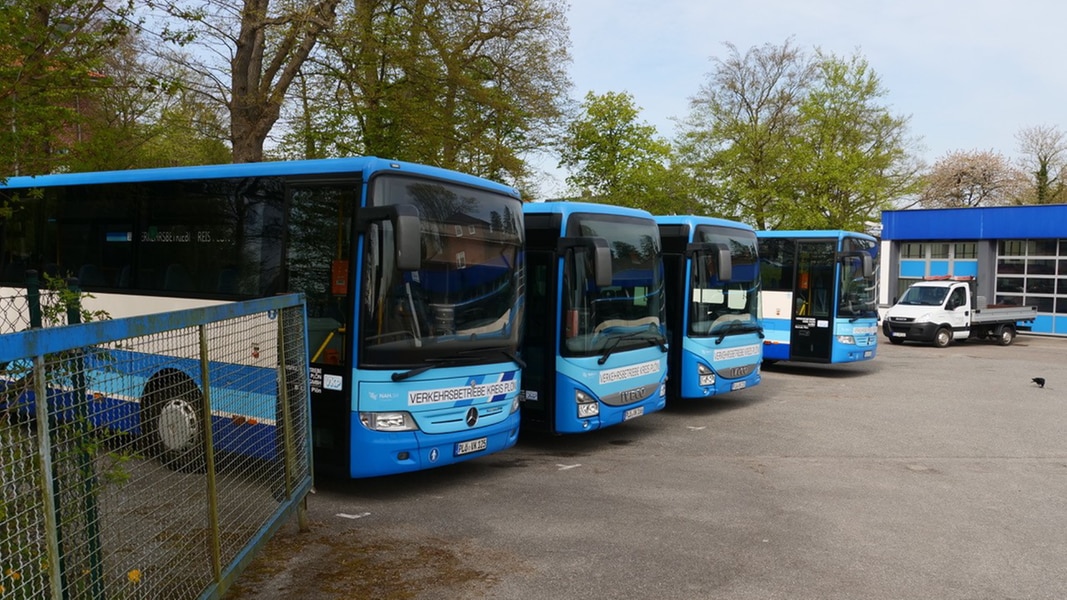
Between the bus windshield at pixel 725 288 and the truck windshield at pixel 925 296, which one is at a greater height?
the bus windshield at pixel 725 288

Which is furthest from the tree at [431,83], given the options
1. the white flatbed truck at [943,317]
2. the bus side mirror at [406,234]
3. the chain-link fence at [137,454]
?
the white flatbed truck at [943,317]

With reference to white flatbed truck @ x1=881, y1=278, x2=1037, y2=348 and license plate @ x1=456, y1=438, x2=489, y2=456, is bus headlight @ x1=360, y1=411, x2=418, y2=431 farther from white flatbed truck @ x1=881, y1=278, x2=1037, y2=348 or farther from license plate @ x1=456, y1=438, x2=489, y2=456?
white flatbed truck @ x1=881, y1=278, x2=1037, y2=348

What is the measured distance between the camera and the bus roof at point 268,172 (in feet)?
22.9

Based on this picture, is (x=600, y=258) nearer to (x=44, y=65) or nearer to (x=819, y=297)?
(x=44, y=65)

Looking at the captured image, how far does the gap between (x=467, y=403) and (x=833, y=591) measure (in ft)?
11.2

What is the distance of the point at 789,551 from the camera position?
5883 mm

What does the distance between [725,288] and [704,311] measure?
63cm

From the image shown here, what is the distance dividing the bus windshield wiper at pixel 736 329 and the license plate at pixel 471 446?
17.4ft

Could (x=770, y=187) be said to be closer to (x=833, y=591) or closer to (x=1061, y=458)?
(x=1061, y=458)

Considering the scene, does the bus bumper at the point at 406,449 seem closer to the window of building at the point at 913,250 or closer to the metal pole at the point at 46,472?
the metal pole at the point at 46,472

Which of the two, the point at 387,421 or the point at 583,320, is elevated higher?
the point at 583,320

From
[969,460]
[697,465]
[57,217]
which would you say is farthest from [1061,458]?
[57,217]

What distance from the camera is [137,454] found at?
322 centimetres

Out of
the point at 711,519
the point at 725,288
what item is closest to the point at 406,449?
the point at 711,519
